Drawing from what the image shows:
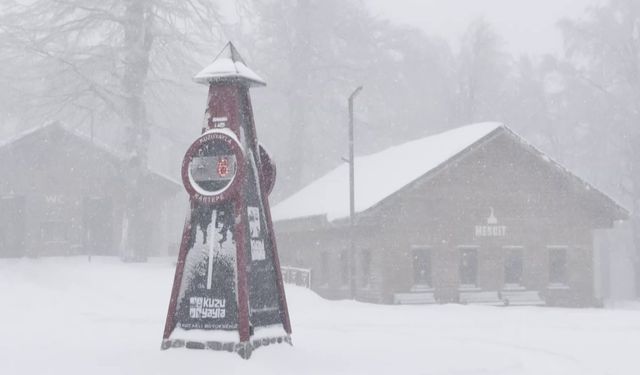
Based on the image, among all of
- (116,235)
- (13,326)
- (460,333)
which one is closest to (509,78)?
(116,235)

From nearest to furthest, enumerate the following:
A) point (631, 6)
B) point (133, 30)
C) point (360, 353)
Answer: point (360, 353)
point (133, 30)
point (631, 6)

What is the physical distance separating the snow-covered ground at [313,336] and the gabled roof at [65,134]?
6130 millimetres

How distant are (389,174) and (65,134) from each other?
13.8m

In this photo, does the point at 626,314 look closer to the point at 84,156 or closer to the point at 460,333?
the point at 460,333

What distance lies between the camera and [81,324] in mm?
17266

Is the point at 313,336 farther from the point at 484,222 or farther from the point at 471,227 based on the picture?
the point at 484,222

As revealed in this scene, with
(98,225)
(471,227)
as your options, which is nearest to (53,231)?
(98,225)

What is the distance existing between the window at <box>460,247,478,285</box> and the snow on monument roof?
143 inches

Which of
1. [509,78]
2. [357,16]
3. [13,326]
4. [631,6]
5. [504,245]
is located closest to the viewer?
[13,326]

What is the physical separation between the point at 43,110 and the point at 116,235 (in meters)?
6.65

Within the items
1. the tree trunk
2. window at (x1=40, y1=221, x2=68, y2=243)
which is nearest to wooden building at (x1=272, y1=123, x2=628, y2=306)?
the tree trunk

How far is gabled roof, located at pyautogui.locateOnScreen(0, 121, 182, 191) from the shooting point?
106 feet

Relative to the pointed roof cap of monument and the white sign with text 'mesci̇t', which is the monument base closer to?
the pointed roof cap of monument

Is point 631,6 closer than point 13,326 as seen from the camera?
No
